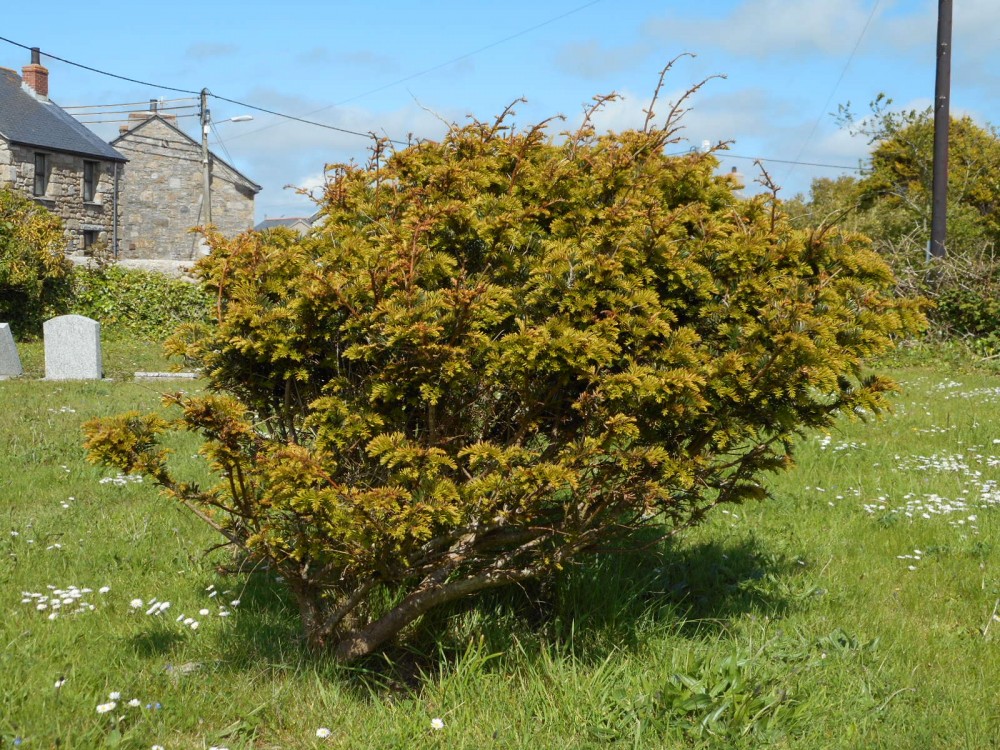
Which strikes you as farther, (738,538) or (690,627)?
(738,538)

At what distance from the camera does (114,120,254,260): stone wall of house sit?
3666cm

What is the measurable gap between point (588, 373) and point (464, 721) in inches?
53.5

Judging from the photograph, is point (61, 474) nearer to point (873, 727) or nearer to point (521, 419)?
point (521, 419)

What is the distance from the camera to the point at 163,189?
124 feet

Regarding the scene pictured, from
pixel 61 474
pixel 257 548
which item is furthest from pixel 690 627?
pixel 61 474

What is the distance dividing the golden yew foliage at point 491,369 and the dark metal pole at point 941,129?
15616mm

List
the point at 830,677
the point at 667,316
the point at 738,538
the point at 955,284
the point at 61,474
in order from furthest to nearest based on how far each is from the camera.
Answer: the point at 955,284
the point at 61,474
the point at 738,538
the point at 830,677
the point at 667,316

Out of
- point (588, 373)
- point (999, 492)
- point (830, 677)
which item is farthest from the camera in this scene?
point (999, 492)

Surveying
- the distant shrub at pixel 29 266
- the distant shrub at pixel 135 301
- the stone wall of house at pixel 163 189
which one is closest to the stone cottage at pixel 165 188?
the stone wall of house at pixel 163 189

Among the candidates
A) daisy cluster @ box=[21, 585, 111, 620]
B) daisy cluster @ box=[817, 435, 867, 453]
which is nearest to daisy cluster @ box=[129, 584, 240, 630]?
daisy cluster @ box=[21, 585, 111, 620]

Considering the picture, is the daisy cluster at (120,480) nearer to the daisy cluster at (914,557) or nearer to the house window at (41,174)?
the daisy cluster at (914,557)

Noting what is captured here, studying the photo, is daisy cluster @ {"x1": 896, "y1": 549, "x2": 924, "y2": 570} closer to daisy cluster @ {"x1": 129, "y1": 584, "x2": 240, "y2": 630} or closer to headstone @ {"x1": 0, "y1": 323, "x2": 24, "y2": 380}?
daisy cluster @ {"x1": 129, "y1": 584, "x2": 240, "y2": 630}

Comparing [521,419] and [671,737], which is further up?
[521,419]

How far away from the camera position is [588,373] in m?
3.24
